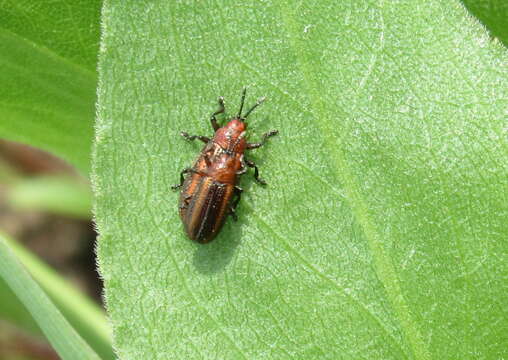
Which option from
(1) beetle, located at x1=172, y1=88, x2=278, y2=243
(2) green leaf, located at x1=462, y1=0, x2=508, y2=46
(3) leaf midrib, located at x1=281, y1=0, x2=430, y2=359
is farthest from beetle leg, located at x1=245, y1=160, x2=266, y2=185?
(2) green leaf, located at x1=462, y1=0, x2=508, y2=46

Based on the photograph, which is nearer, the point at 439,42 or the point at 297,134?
the point at 439,42

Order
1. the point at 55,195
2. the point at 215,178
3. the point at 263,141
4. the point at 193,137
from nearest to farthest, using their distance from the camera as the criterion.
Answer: the point at 193,137 → the point at 263,141 → the point at 215,178 → the point at 55,195

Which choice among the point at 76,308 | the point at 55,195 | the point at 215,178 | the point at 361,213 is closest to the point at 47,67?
the point at 215,178

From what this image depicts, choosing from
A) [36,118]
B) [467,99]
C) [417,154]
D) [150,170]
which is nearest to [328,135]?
[417,154]

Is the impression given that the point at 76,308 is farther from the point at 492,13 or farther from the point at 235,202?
the point at 492,13

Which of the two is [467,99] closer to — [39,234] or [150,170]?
[150,170]
